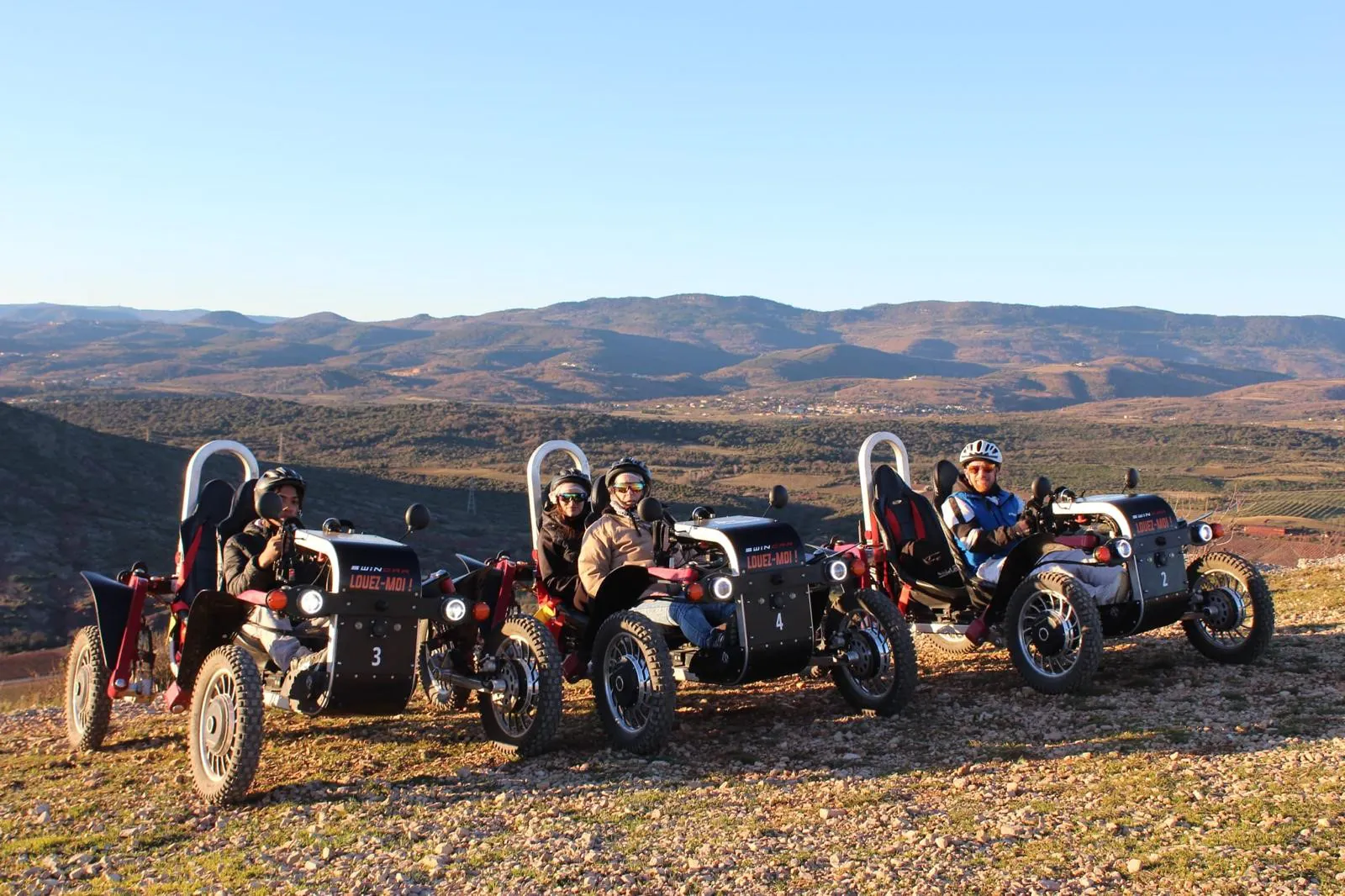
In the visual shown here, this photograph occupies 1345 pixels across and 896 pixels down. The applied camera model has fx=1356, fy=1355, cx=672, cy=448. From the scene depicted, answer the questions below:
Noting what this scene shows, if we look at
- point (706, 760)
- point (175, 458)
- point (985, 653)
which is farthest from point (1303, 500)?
point (706, 760)

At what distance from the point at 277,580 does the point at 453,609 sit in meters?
1.46

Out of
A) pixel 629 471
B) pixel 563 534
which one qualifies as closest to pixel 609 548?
pixel 629 471

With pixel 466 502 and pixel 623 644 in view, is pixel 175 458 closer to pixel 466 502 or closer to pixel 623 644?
pixel 466 502

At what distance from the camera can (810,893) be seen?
229 inches

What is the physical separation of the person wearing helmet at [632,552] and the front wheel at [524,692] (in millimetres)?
812

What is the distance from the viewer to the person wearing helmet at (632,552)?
9.09m

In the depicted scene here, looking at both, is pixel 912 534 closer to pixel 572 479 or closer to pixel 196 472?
pixel 572 479

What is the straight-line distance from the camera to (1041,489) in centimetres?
1051

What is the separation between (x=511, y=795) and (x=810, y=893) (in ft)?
7.44

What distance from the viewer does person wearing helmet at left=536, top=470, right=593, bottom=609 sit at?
1022 centimetres

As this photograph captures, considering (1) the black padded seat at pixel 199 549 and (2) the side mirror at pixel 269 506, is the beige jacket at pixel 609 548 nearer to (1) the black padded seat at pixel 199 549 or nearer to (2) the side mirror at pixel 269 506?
(2) the side mirror at pixel 269 506

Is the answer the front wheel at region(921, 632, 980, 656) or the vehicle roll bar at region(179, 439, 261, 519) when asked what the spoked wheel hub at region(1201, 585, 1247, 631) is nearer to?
the front wheel at region(921, 632, 980, 656)

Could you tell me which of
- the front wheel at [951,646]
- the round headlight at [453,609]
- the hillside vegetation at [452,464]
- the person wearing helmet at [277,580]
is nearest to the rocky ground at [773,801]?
the person wearing helmet at [277,580]

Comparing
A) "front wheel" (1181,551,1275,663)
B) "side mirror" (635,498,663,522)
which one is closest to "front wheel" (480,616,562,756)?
"side mirror" (635,498,663,522)
